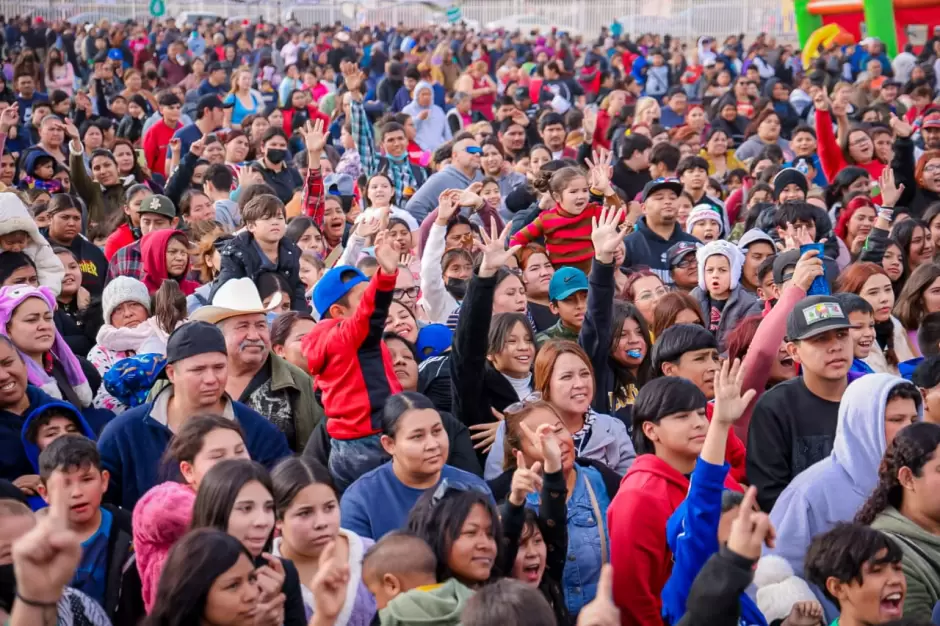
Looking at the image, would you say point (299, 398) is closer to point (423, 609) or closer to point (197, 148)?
point (423, 609)

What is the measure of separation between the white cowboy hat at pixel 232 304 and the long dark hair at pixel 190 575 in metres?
2.12

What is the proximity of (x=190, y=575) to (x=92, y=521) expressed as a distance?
1121mm

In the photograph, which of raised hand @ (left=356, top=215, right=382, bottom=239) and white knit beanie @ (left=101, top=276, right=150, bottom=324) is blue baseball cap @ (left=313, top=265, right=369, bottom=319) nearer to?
raised hand @ (left=356, top=215, right=382, bottom=239)

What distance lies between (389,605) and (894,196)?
5.87 m

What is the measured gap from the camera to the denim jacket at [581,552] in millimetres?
4238

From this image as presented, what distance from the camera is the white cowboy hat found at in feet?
17.4

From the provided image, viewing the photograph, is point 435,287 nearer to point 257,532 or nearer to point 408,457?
point 408,457

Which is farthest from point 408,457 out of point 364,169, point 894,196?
point 364,169

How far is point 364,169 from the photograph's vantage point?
1100 centimetres

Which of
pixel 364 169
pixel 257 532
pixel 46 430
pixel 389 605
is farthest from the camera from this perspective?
pixel 364 169

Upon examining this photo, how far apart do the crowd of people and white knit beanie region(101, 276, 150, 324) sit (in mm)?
20

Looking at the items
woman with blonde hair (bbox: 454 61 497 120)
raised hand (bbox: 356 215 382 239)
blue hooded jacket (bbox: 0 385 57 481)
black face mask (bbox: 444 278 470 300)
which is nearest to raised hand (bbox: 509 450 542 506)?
blue hooded jacket (bbox: 0 385 57 481)

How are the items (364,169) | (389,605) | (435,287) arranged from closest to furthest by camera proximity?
(389,605)
(435,287)
(364,169)

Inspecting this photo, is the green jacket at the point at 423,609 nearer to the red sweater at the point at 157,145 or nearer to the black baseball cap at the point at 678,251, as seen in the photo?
the black baseball cap at the point at 678,251
